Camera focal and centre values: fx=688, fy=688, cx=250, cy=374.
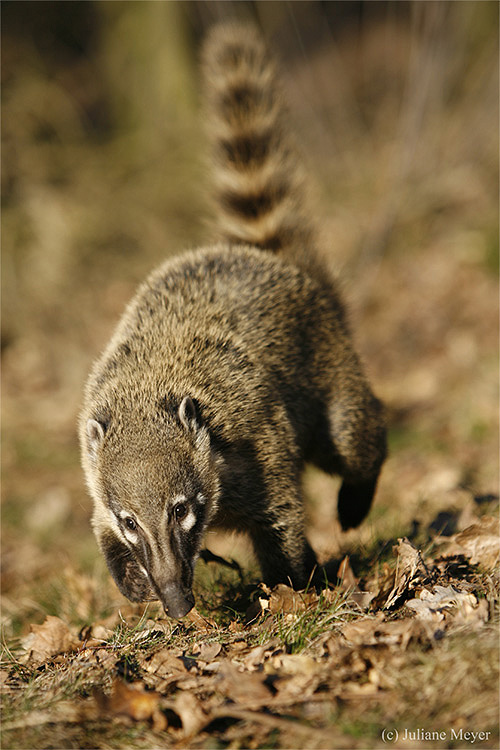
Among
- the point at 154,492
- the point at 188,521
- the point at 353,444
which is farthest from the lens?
the point at 353,444

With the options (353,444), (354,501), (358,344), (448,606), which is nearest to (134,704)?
(448,606)

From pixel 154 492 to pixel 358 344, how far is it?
5.59 m

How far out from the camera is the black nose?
3.26m

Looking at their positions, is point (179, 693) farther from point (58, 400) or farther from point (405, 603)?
point (58, 400)

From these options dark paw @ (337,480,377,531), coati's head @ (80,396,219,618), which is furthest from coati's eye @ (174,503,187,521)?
dark paw @ (337,480,377,531)

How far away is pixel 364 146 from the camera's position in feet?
39.2

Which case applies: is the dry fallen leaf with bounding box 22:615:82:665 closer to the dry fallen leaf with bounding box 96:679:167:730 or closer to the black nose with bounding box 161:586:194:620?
the black nose with bounding box 161:586:194:620

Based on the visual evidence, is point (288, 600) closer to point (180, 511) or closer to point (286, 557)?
point (286, 557)

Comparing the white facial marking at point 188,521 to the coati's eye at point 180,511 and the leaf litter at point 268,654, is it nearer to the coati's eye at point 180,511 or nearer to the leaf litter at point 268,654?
the coati's eye at point 180,511

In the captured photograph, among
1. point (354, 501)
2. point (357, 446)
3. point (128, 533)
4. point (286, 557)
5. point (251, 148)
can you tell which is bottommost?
point (286, 557)

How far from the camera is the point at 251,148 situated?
543cm

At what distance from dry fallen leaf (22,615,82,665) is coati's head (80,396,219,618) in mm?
472

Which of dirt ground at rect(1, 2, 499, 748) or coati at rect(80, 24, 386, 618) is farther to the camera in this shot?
coati at rect(80, 24, 386, 618)

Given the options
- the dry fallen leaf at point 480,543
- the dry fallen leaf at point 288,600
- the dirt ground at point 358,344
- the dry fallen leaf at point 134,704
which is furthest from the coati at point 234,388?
the dry fallen leaf at point 480,543
